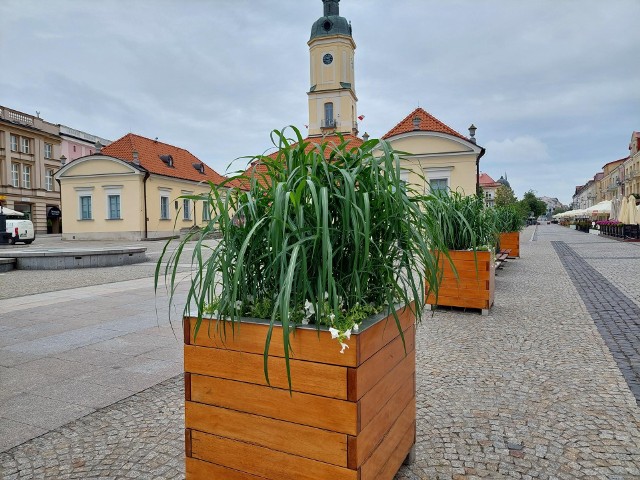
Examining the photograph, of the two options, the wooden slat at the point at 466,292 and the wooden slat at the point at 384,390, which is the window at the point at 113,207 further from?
the wooden slat at the point at 384,390

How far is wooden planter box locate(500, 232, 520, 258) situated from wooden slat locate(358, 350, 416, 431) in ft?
42.1

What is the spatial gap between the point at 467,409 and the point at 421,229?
161cm

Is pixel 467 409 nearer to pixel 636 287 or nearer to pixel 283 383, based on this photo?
pixel 283 383

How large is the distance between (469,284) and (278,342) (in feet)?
16.3

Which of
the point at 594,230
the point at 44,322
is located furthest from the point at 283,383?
the point at 594,230

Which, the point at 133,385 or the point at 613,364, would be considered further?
the point at 613,364

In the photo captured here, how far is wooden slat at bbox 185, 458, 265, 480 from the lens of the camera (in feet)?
6.42

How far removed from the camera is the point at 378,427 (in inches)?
75.3

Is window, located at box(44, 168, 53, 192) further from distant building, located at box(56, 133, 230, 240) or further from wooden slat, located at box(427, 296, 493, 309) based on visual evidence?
wooden slat, located at box(427, 296, 493, 309)

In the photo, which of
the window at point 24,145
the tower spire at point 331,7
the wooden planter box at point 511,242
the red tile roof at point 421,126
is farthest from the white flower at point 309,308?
the window at point 24,145

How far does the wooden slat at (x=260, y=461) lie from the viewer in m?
1.78

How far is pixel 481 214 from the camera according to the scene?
7.03 meters

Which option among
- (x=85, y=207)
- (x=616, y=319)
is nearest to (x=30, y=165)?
(x=85, y=207)

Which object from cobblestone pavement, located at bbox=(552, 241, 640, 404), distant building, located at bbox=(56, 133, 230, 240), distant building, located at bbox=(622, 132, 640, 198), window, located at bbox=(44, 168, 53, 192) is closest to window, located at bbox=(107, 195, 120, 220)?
distant building, located at bbox=(56, 133, 230, 240)
